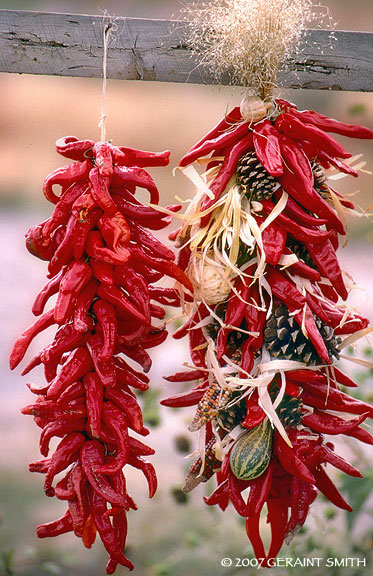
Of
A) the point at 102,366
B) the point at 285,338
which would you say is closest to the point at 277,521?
the point at 285,338

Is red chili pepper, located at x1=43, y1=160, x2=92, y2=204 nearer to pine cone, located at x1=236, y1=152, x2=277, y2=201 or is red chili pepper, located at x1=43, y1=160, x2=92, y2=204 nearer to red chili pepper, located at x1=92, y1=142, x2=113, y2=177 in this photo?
red chili pepper, located at x1=92, y1=142, x2=113, y2=177

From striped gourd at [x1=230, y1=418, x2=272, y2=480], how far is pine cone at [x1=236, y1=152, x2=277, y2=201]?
17.9 inches

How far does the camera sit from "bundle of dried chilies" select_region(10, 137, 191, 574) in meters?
1.38

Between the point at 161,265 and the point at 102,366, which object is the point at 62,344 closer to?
the point at 102,366

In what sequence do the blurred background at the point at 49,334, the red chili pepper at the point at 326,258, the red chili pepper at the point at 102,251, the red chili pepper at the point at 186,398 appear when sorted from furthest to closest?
the blurred background at the point at 49,334 → the red chili pepper at the point at 186,398 → the red chili pepper at the point at 326,258 → the red chili pepper at the point at 102,251

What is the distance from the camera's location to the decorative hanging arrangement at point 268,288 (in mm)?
1428

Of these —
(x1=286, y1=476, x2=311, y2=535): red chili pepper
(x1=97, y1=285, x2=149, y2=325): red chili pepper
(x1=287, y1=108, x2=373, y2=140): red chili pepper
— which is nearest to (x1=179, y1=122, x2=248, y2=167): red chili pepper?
(x1=287, y1=108, x2=373, y2=140): red chili pepper

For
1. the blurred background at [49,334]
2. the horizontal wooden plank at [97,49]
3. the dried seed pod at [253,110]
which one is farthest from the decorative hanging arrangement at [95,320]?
the blurred background at [49,334]

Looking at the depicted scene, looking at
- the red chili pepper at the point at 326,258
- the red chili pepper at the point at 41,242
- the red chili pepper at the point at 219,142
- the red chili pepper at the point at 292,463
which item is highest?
the red chili pepper at the point at 219,142

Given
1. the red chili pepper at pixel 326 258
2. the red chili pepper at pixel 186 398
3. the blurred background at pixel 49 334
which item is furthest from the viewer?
the blurred background at pixel 49 334

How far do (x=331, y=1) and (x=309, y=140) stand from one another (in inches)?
65.2

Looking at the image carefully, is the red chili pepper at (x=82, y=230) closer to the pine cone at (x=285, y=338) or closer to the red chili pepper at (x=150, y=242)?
the red chili pepper at (x=150, y=242)

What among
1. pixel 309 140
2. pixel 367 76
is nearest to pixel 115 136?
pixel 367 76

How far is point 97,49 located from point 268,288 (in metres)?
0.69
